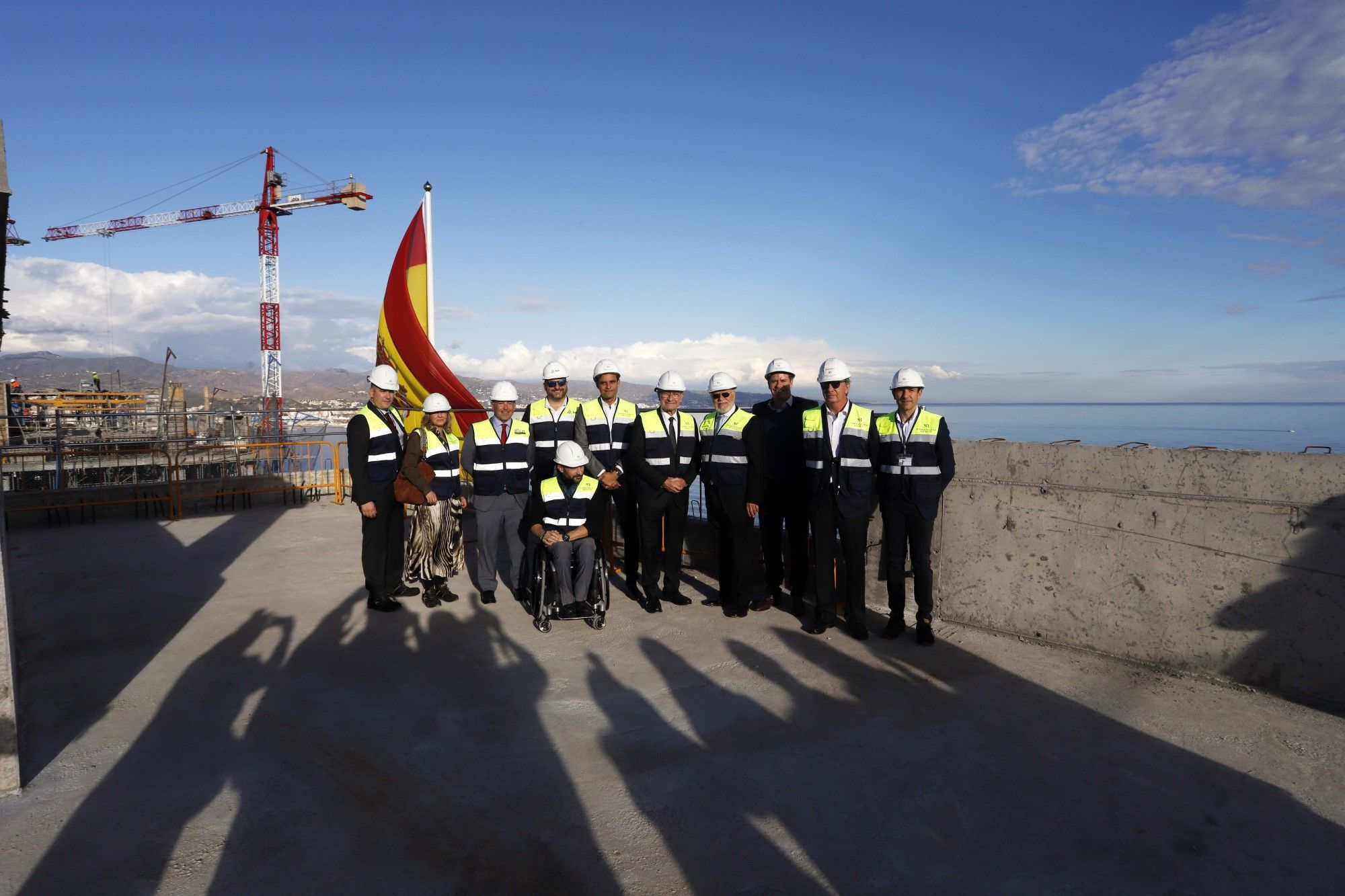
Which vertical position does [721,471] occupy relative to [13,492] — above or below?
above

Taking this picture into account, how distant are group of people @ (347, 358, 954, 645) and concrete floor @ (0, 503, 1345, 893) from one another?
1.81 ft

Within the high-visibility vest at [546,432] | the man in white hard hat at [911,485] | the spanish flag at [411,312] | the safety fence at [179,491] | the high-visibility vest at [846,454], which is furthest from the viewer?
the spanish flag at [411,312]

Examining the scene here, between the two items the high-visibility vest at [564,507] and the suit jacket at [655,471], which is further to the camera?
the suit jacket at [655,471]

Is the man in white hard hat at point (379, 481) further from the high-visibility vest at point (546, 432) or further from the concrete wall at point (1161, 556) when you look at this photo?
the concrete wall at point (1161, 556)

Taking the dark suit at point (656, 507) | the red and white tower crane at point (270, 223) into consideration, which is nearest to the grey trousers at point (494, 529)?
the dark suit at point (656, 507)

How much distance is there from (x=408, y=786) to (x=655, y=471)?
3190 millimetres

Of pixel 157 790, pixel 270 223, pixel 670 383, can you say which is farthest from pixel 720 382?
pixel 270 223

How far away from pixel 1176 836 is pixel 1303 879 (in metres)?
0.39

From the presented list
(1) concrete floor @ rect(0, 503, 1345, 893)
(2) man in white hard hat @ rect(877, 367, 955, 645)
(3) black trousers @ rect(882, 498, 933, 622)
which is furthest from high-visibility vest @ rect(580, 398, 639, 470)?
(3) black trousers @ rect(882, 498, 933, 622)

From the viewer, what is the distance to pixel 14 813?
3043 mm

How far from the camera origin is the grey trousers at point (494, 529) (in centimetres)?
625

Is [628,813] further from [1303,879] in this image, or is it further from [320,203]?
[320,203]

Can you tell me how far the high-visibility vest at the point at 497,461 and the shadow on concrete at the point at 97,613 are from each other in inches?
98.4

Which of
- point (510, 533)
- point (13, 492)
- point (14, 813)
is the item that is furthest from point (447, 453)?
point (13, 492)
